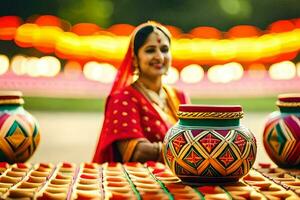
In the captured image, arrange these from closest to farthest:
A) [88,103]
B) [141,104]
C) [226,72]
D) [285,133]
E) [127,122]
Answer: [285,133]
[127,122]
[141,104]
[88,103]
[226,72]

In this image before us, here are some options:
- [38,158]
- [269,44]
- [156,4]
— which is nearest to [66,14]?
[156,4]

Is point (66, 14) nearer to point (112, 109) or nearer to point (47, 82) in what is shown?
point (47, 82)

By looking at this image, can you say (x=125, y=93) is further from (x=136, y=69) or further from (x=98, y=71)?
(x=98, y=71)

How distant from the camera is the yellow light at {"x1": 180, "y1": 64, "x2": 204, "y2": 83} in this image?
1172cm

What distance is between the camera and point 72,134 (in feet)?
23.0

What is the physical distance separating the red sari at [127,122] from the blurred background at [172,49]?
6580mm

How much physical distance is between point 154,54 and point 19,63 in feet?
31.7

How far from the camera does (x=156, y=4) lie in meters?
13.6

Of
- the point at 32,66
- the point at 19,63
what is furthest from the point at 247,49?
the point at 19,63

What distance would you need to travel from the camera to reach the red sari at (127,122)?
2.64 metres

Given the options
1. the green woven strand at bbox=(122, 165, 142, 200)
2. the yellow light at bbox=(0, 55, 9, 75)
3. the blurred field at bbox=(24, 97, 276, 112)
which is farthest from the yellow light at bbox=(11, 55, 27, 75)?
the green woven strand at bbox=(122, 165, 142, 200)

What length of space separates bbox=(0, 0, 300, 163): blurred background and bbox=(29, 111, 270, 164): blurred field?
595 mm

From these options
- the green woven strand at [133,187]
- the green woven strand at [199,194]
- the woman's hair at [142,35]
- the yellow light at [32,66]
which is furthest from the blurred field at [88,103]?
the green woven strand at [199,194]

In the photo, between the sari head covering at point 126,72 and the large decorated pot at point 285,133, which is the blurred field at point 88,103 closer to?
the sari head covering at point 126,72
